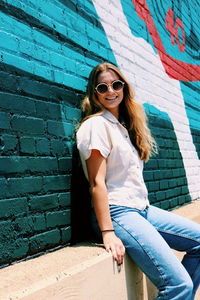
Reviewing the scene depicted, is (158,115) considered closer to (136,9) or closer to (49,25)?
(136,9)

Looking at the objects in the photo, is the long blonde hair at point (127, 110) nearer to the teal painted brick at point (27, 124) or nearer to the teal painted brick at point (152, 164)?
the teal painted brick at point (27, 124)

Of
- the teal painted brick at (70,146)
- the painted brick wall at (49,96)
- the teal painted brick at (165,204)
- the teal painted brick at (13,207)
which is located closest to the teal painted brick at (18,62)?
the painted brick wall at (49,96)

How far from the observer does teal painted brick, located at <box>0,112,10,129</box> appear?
1.94m

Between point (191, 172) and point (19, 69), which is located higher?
point (19, 69)

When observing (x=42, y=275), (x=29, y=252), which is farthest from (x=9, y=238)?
(x=42, y=275)

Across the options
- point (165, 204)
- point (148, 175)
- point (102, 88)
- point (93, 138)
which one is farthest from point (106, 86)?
point (165, 204)

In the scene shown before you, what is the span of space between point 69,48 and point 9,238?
1355 millimetres

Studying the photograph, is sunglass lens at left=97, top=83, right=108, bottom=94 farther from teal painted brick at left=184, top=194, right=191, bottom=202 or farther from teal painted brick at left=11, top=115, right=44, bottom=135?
teal painted brick at left=184, top=194, right=191, bottom=202

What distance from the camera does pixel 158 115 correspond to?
3.90 meters

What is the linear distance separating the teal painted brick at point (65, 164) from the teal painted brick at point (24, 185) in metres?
0.21

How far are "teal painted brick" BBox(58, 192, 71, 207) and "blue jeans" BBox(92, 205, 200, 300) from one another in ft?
1.23

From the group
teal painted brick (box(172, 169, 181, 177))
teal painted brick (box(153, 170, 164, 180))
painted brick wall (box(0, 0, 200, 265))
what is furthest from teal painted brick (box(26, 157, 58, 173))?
teal painted brick (box(172, 169, 181, 177))

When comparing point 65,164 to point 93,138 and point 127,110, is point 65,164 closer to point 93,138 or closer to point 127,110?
point 93,138

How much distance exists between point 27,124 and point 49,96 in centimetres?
29
